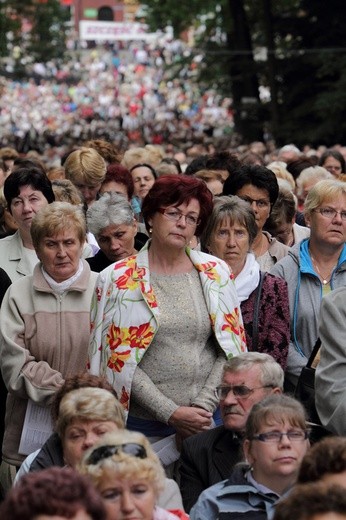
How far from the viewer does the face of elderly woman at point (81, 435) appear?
714 cm

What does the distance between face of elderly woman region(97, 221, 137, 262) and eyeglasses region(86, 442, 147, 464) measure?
387 centimetres

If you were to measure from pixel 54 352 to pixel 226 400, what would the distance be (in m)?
1.35

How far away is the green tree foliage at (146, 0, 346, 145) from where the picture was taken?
34.0 m

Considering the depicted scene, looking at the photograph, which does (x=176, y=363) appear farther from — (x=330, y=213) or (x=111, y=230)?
(x=111, y=230)

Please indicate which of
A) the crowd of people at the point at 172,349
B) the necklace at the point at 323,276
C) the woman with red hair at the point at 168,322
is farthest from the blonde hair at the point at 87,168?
the woman with red hair at the point at 168,322

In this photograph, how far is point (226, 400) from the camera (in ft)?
25.5

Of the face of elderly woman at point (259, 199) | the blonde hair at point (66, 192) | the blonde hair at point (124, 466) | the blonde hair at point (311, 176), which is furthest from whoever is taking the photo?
the blonde hair at point (311, 176)

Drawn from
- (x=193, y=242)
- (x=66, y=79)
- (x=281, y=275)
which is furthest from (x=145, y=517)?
(x=66, y=79)

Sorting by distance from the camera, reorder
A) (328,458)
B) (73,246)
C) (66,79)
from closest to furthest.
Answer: (328,458) < (73,246) < (66,79)

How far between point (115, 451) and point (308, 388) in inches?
84.9

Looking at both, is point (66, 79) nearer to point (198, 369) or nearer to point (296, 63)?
point (296, 63)

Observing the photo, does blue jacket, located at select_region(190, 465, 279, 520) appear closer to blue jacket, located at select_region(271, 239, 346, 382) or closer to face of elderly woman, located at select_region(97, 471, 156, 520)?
face of elderly woman, located at select_region(97, 471, 156, 520)

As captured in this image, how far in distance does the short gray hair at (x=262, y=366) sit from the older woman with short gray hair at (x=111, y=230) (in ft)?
7.86

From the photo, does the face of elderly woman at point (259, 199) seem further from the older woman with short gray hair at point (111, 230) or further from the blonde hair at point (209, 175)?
the blonde hair at point (209, 175)
